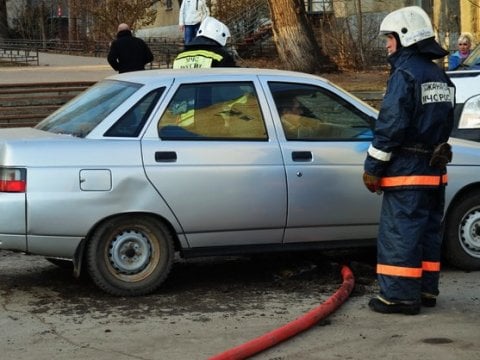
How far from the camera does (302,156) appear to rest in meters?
6.42

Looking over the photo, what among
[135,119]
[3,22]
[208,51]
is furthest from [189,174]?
[3,22]

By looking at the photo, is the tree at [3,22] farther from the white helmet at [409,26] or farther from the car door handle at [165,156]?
the white helmet at [409,26]

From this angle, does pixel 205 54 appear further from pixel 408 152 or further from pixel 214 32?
pixel 408 152

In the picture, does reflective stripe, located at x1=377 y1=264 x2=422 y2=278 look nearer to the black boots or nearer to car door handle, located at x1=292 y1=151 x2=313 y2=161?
the black boots

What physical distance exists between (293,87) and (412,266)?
1.79 m

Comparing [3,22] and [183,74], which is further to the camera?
[3,22]

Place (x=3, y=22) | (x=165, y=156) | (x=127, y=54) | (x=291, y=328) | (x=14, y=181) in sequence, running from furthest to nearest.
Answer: (x=3, y=22)
(x=127, y=54)
(x=165, y=156)
(x=14, y=181)
(x=291, y=328)

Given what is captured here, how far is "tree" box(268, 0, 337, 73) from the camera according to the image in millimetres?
20031

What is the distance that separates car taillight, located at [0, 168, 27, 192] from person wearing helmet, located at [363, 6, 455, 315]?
2288 mm

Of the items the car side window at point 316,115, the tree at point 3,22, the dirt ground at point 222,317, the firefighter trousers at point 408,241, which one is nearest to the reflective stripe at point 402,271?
the firefighter trousers at point 408,241

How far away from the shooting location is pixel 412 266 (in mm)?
5676

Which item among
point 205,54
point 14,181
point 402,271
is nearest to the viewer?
point 402,271

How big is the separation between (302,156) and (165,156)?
103cm

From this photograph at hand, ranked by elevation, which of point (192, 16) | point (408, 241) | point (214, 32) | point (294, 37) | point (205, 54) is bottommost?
point (408, 241)
